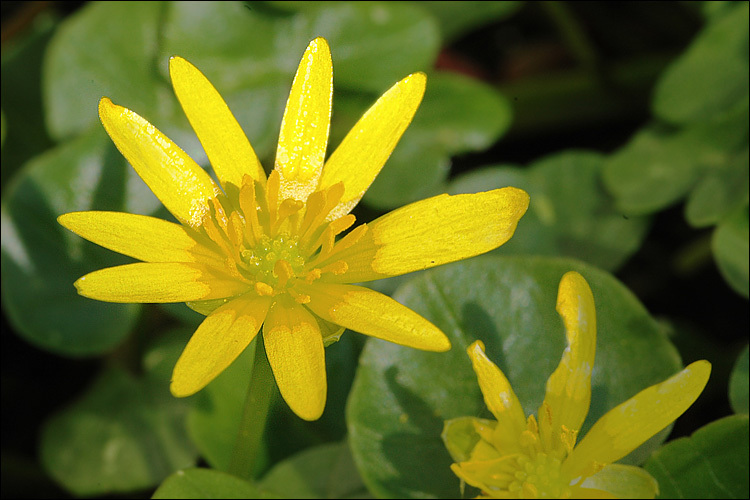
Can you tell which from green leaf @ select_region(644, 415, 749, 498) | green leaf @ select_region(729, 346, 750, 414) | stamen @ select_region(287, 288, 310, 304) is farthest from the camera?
green leaf @ select_region(729, 346, 750, 414)

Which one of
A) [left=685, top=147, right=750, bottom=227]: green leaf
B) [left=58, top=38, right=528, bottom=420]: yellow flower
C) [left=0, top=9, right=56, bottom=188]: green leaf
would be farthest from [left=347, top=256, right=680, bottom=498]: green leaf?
[left=0, top=9, right=56, bottom=188]: green leaf

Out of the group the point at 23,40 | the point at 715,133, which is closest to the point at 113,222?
the point at 23,40

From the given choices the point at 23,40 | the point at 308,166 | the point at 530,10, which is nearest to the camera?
the point at 308,166

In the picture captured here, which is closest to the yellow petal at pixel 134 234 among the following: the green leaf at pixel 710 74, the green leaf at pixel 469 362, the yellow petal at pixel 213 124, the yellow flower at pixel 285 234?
the yellow flower at pixel 285 234

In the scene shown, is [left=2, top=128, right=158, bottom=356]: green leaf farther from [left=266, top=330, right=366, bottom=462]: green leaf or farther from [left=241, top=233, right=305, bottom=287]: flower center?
[left=241, top=233, right=305, bottom=287]: flower center

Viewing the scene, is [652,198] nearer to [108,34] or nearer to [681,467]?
[681,467]

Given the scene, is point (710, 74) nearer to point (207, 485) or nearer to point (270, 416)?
point (270, 416)
